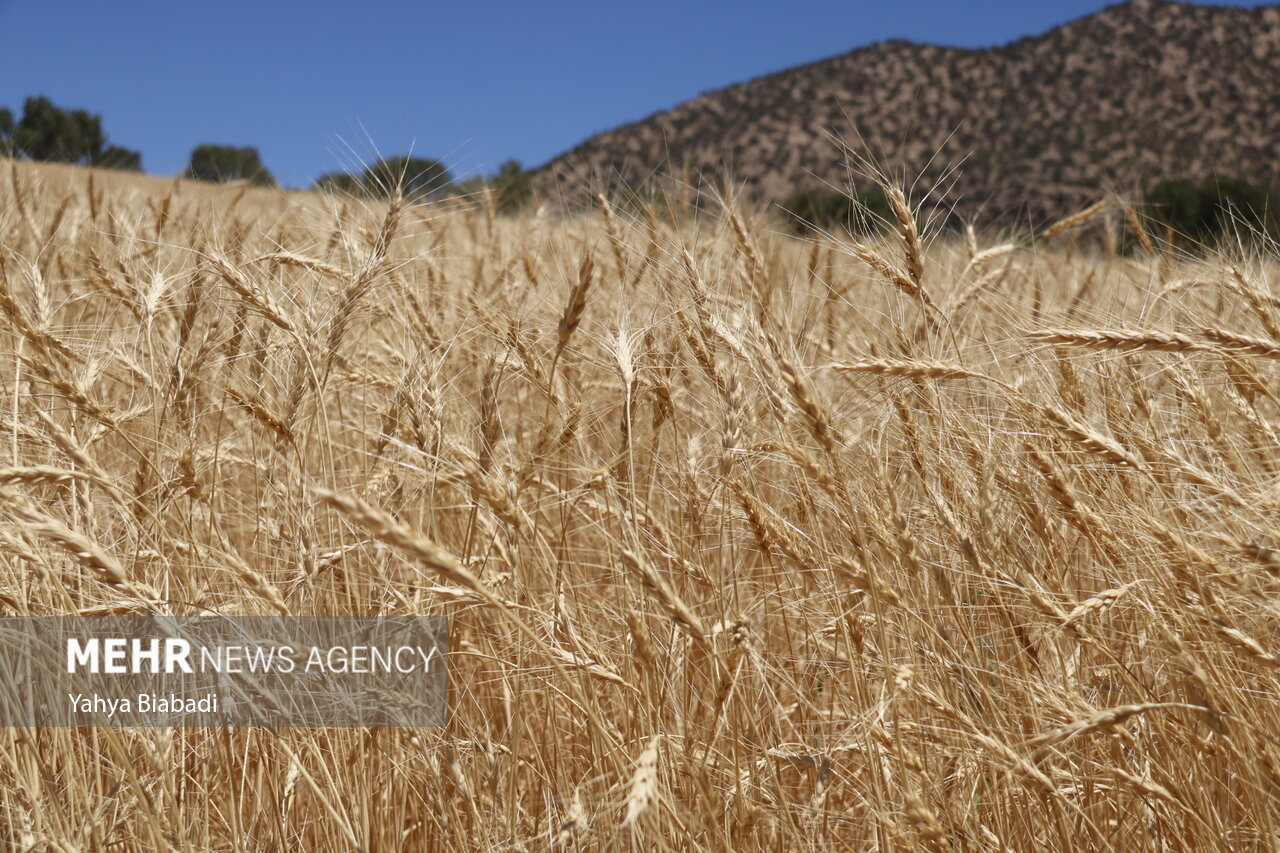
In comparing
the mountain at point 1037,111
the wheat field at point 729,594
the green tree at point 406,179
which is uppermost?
the mountain at point 1037,111

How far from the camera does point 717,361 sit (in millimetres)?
1558

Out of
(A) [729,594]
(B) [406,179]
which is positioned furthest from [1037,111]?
(A) [729,594]

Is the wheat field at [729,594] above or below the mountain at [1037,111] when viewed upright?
below

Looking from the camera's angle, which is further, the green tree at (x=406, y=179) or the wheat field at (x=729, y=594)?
the green tree at (x=406, y=179)

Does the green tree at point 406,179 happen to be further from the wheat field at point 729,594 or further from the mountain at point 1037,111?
the mountain at point 1037,111

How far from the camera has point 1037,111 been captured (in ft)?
137

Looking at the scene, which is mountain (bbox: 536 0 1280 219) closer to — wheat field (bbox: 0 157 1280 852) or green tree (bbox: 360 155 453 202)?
green tree (bbox: 360 155 453 202)

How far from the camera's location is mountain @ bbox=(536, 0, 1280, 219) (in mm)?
36312

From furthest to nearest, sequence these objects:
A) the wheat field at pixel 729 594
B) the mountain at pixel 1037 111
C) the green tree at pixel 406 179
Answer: the mountain at pixel 1037 111
the green tree at pixel 406 179
the wheat field at pixel 729 594

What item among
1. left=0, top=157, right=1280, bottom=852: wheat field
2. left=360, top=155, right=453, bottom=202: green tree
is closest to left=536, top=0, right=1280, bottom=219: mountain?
left=360, top=155, right=453, bottom=202: green tree

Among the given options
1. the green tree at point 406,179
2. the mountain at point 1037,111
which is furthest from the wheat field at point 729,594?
the mountain at point 1037,111

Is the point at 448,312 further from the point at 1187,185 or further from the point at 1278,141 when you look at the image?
the point at 1278,141

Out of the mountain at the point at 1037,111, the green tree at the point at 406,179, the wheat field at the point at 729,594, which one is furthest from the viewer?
the mountain at the point at 1037,111

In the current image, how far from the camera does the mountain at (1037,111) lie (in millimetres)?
36312
